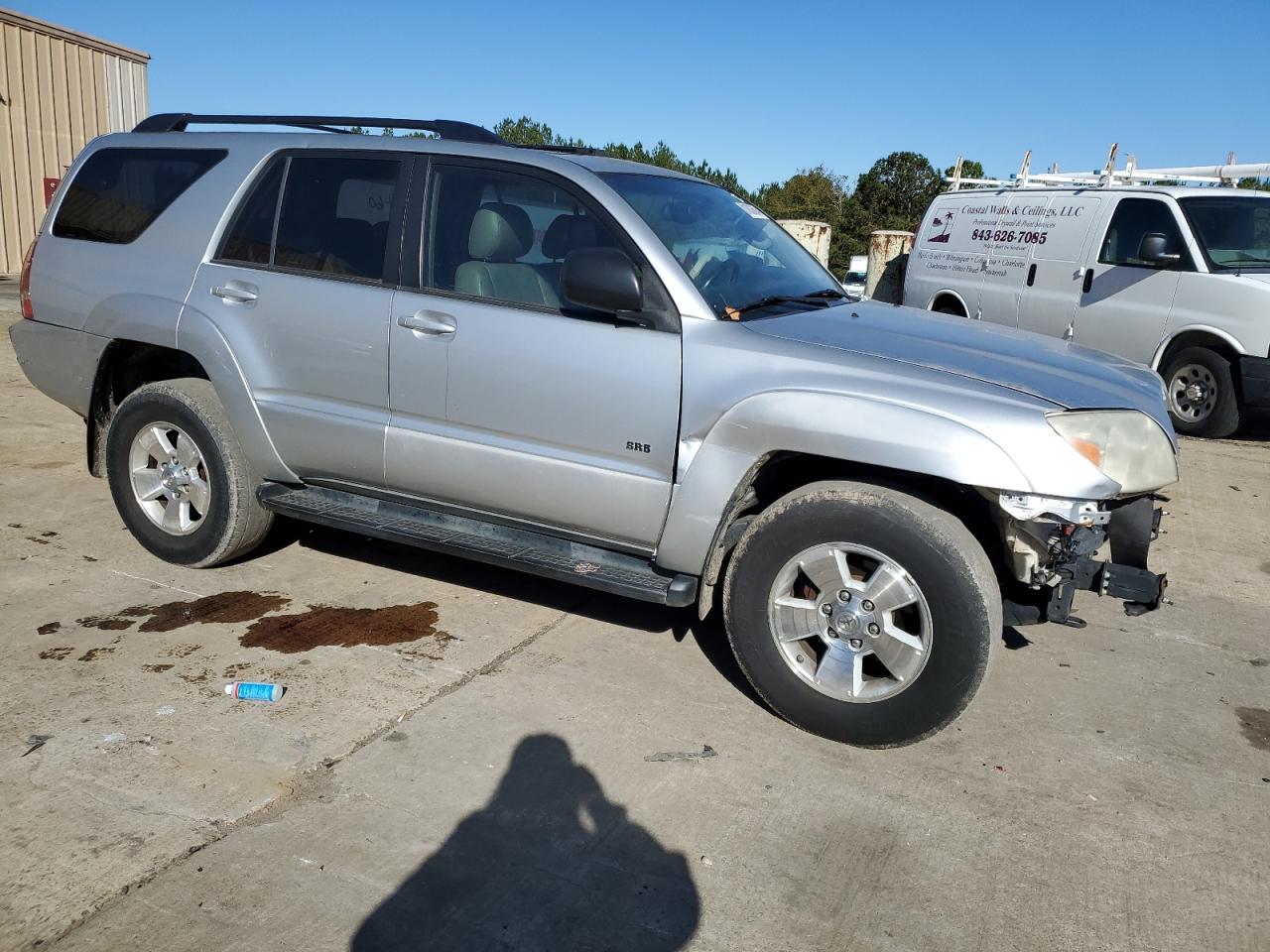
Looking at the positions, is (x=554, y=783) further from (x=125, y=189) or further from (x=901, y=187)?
(x=901, y=187)

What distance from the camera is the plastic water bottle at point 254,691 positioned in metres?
3.60

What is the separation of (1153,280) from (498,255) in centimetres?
703

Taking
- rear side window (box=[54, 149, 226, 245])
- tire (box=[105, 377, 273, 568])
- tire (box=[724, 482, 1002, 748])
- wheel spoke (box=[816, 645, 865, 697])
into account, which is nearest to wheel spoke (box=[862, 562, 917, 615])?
tire (box=[724, 482, 1002, 748])

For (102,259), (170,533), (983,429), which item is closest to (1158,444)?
(983,429)

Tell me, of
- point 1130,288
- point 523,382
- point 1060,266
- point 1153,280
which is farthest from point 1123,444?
point 1060,266

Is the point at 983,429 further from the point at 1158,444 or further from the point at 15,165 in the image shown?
the point at 15,165

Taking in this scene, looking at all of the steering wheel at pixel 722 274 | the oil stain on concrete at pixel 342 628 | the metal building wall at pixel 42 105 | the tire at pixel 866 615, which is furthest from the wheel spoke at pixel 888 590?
the metal building wall at pixel 42 105

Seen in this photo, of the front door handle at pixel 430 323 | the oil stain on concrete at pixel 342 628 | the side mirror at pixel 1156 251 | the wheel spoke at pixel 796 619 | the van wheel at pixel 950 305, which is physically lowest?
the oil stain on concrete at pixel 342 628

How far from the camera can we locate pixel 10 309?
1346cm

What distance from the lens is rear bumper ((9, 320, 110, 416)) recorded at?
4852 mm

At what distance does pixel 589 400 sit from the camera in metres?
3.72

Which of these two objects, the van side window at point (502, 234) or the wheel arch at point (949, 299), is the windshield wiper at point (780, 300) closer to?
the van side window at point (502, 234)

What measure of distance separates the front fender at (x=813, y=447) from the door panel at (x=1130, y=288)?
6.77 meters

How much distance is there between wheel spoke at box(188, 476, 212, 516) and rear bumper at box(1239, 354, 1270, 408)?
307 inches
